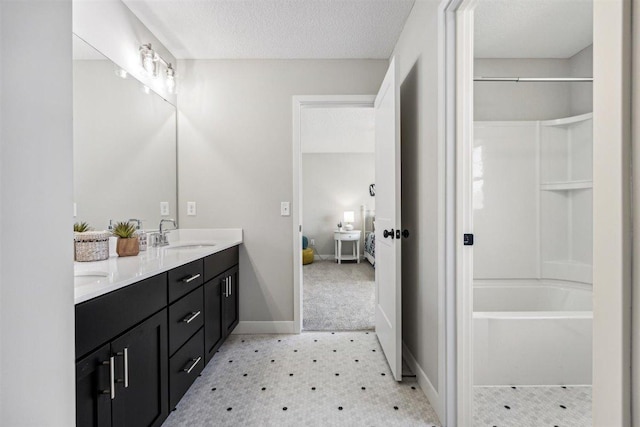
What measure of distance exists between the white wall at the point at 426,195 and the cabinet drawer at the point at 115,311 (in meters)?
1.28

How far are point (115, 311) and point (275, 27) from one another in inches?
79.4

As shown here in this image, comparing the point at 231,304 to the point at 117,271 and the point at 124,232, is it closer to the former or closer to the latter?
the point at 124,232

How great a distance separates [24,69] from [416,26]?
197 centimetres

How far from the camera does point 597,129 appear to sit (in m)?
0.62

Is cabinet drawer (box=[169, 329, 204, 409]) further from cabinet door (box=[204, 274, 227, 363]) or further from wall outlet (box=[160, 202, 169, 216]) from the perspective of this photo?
wall outlet (box=[160, 202, 169, 216])

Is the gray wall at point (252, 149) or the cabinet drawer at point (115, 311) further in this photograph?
the gray wall at point (252, 149)

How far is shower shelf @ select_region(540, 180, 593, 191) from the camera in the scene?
2348 mm

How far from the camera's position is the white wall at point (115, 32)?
1.61 m

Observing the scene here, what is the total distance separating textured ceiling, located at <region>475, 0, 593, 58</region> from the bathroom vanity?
2.34 m

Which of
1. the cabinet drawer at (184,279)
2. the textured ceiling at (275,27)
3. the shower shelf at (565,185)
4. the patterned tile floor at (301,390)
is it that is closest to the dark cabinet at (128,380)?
the cabinet drawer at (184,279)

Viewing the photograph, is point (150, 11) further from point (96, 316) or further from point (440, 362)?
point (440, 362)

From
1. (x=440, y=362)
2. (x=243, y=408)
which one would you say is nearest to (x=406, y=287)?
(x=440, y=362)

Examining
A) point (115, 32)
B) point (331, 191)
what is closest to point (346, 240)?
point (331, 191)

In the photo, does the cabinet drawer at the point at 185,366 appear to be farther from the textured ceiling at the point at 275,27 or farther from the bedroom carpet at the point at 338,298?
the textured ceiling at the point at 275,27
